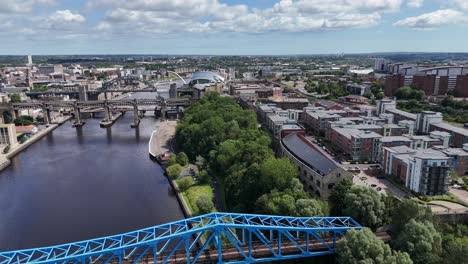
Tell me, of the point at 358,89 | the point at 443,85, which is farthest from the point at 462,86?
the point at 358,89

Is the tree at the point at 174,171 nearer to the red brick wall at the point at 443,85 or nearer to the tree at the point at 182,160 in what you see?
the tree at the point at 182,160

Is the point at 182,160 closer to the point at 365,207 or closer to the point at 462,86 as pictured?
the point at 365,207

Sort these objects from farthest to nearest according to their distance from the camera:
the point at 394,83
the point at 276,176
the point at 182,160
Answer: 1. the point at 394,83
2. the point at 182,160
3. the point at 276,176

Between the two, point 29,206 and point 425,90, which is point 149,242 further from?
point 425,90

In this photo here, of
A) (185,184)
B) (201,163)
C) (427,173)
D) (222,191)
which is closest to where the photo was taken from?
(427,173)

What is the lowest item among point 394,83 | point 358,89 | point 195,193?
point 195,193

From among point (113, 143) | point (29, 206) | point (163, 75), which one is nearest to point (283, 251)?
point (29, 206)
